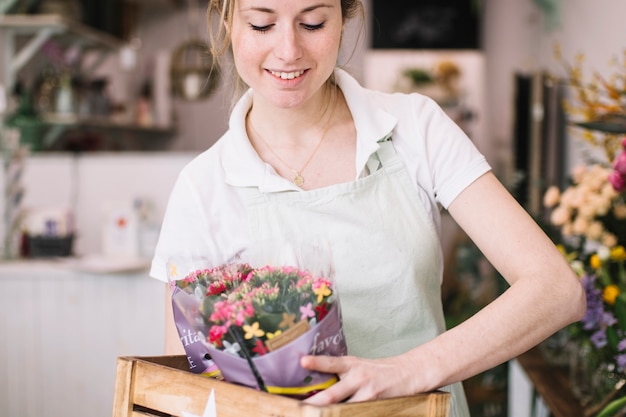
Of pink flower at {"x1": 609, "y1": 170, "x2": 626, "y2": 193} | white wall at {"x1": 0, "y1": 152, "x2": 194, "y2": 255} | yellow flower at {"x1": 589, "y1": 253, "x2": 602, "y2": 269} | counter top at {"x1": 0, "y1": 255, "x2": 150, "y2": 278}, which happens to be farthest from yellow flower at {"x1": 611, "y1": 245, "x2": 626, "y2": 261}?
white wall at {"x1": 0, "y1": 152, "x2": 194, "y2": 255}

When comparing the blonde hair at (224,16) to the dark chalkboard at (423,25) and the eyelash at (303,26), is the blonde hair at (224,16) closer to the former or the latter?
the eyelash at (303,26)

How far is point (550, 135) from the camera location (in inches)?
169

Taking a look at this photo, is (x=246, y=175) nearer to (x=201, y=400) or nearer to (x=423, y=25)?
(x=201, y=400)

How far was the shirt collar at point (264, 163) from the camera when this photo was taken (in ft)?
4.30

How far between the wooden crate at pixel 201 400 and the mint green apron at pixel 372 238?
0.31m

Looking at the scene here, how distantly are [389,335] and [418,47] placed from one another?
23.6ft

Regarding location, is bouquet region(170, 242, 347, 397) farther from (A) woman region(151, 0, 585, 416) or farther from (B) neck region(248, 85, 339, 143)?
(B) neck region(248, 85, 339, 143)

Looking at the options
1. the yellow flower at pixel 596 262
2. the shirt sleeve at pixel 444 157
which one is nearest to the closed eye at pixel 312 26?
the shirt sleeve at pixel 444 157

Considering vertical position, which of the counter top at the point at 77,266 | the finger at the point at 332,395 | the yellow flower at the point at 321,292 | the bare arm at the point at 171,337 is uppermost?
the yellow flower at the point at 321,292

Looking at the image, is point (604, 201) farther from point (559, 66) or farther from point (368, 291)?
point (559, 66)

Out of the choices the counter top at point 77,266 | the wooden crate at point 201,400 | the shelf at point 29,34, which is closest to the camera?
the wooden crate at point 201,400

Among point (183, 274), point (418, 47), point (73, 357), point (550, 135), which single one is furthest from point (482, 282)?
point (183, 274)

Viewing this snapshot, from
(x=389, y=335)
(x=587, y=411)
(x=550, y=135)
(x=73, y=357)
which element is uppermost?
(x=550, y=135)

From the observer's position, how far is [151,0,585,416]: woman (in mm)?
1161
